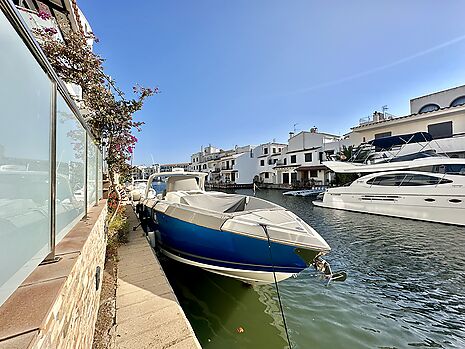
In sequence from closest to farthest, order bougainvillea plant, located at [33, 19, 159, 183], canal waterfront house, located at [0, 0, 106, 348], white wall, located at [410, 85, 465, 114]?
canal waterfront house, located at [0, 0, 106, 348]
bougainvillea plant, located at [33, 19, 159, 183]
white wall, located at [410, 85, 465, 114]

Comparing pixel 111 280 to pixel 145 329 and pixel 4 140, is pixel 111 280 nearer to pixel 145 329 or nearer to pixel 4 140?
pixel 145 329

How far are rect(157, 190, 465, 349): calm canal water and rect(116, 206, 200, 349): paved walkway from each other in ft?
2.68

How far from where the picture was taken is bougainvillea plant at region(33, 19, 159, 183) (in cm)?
559

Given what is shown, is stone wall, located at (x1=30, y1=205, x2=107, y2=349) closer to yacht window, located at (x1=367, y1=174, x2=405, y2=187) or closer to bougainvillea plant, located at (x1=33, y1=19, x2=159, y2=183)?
bougainvillea plant, located at (x1=33, y1=19, x2=159, y2=183)

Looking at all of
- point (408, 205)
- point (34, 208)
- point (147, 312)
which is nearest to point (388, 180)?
point (408, 205)

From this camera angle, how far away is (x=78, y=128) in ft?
9.03

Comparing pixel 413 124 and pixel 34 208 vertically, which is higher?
pixel 413 124

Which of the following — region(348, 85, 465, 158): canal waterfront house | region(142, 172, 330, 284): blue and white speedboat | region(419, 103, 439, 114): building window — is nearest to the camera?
region(142, 172, 330, 284): blue and white speedboat

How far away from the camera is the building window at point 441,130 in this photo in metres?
17.2

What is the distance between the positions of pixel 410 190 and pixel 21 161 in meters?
13.2

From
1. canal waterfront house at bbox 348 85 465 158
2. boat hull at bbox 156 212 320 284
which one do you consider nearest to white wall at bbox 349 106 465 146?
canal waterfront house at bbox 348 85 465 158

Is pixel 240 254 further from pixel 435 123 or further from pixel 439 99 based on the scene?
pixel 439 99

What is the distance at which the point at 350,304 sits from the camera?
3967mm

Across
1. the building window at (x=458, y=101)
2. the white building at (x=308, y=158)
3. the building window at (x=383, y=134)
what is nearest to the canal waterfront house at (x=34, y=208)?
the building window at (x=383, y=134)
